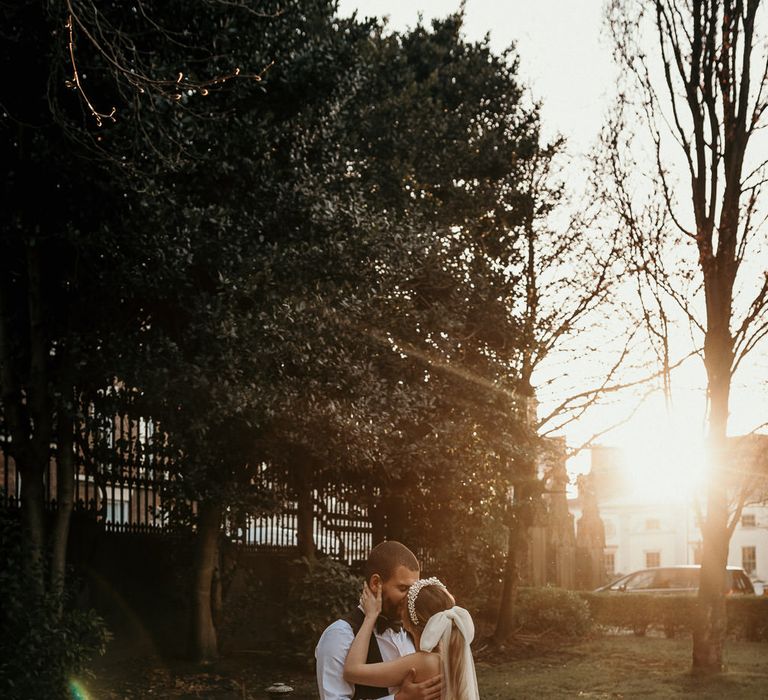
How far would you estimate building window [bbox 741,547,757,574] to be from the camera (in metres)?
80.4

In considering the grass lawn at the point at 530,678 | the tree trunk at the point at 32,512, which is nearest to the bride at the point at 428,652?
the grass lawn at the point at 530,678

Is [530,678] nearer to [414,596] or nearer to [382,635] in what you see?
[382,635]

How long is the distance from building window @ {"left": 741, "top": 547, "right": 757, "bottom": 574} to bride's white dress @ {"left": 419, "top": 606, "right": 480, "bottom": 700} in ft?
270

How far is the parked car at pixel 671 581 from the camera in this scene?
99.3 feet

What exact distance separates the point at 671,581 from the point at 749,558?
55.2m

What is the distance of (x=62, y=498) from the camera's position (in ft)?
37.4

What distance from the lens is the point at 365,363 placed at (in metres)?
13.7

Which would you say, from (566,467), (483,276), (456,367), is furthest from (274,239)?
(566,467)

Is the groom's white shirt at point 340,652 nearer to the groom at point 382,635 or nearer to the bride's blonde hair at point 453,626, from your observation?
the groom at point 382,635

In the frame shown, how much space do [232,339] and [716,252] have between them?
8.21 m

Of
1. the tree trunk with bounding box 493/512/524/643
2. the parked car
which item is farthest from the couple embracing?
the parked car

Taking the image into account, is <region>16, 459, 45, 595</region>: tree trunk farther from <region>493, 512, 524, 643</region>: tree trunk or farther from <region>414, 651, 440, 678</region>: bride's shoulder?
<region>493, 512, 524, 643</region>: tree trunk

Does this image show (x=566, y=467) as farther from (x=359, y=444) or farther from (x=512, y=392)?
(x=359, y=444)

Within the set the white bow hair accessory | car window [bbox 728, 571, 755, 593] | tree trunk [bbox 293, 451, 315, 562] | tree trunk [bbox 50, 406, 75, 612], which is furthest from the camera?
car window [bbox 728, 571, 755, 593]
